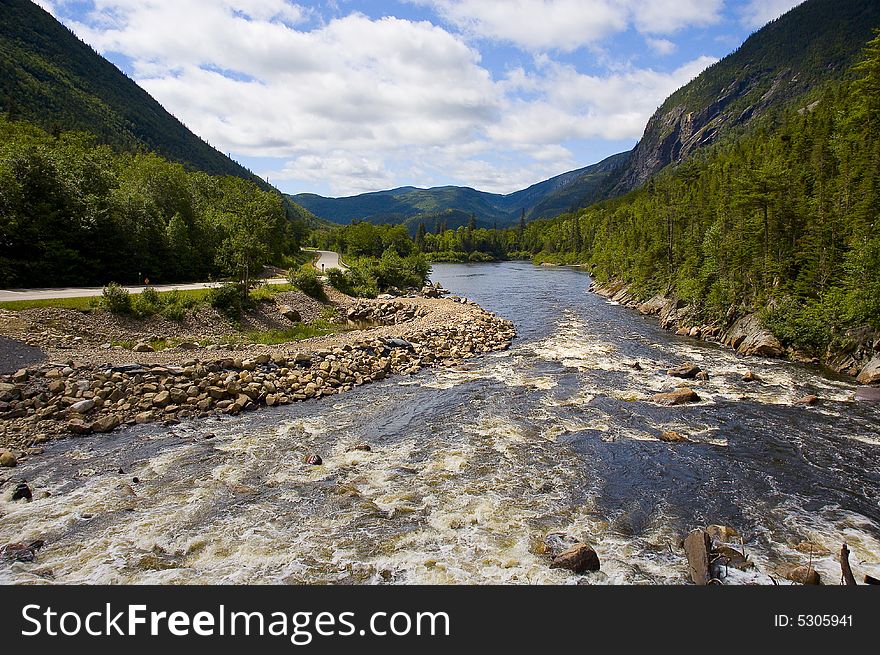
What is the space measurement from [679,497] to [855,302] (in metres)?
20.9

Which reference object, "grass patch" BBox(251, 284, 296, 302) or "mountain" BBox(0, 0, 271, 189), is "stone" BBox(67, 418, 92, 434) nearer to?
"grass patch" BBox(251, 284, 296, 302)

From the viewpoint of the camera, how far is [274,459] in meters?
14.3

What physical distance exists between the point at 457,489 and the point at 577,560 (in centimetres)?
402

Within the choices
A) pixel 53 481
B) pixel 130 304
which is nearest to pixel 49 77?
pixel 130 304

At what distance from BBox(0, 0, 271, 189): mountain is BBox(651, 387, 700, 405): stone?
385 feet

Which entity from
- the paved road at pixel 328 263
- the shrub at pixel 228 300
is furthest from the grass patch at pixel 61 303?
the paved road at pixel 328 263

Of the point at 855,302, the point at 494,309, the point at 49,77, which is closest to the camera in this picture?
the point at 855,302

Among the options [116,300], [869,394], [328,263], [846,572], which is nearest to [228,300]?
[116,300]

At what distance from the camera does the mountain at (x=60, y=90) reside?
117 meters

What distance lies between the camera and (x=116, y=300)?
83.0ft

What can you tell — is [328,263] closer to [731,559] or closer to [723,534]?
[723,534]

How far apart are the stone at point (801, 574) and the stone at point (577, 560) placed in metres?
3.73

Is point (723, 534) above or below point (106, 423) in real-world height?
below

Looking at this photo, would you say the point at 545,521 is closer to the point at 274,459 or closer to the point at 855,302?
the point at 274,459
